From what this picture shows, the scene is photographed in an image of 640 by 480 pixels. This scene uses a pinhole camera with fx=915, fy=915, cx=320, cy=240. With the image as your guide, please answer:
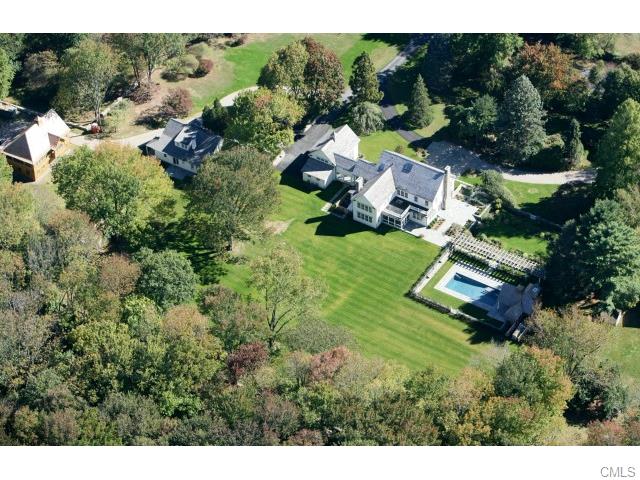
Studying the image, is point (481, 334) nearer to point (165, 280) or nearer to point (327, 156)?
point (327, 156)

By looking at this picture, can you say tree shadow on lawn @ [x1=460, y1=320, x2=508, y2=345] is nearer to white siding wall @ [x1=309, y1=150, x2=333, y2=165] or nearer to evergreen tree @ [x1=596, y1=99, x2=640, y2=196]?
evergreen tree @ [x1=596, y1=99, x2=640, y2=196]

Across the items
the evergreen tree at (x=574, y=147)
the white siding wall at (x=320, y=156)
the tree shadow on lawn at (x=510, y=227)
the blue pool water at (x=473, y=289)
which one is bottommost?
the blue pool water at (x=473, y=289)

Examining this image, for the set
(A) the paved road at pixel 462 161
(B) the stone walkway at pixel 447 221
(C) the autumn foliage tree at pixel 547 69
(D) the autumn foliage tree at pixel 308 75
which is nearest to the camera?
(B) the stone walkway at pixel 447 221

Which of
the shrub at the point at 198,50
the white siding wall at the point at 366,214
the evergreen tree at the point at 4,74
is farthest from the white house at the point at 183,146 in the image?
the evergreen tree at the point at 4,74

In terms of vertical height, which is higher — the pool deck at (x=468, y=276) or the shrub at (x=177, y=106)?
the shrub at (x=177, y=106)

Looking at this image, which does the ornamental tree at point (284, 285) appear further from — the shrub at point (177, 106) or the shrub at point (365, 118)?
the shrub at point (177, 106)

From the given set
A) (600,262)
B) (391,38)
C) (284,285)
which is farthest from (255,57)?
(600,262)

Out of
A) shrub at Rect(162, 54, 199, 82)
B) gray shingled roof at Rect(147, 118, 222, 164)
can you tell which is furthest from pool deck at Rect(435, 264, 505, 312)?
shrub at Rect(162, 54, 199, 82)
